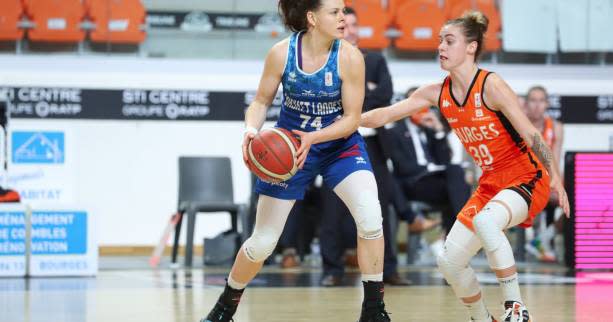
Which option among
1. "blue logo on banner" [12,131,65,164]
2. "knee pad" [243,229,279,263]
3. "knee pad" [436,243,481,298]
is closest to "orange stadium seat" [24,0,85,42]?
"blue logo on banner" [12,131,65,164]

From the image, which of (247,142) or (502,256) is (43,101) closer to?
(247,142)

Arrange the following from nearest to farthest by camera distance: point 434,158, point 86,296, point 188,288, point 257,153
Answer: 1. point 257,153
2. point 86,296
3. point 188,288
4. point 434,158

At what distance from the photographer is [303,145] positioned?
4344mm

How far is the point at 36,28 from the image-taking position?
436 inches

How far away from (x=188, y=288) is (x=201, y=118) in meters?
4.53

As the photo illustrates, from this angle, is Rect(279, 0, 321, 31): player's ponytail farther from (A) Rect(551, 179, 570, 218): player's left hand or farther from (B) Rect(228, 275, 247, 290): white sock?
(A) Rect(551, 179, 570, 218): player's left hand

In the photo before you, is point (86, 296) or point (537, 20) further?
point (537, 20)

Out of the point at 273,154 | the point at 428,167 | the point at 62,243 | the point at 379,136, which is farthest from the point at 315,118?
the point at 428,167

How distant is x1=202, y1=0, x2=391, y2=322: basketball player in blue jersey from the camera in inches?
179

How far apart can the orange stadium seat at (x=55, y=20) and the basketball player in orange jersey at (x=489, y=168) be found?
6.99 metres

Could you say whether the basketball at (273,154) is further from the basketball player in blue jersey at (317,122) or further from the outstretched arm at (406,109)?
the outstretched arm at (406,109)

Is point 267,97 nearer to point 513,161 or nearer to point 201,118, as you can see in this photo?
point 513,161

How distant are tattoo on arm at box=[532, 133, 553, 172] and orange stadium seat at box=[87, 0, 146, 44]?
7.27 meters

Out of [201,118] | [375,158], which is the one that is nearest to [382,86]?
[375,158]
